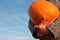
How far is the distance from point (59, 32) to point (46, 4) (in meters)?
0.39

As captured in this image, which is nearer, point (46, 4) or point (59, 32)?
point (59, 32)

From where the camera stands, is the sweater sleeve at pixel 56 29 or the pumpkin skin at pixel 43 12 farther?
the pumpkin skin at pixel 43 12

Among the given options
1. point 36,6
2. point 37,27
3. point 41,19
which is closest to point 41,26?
point 37,27

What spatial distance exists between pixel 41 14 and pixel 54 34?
0.30m

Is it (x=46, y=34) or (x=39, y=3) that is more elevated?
(x=39, y=3)

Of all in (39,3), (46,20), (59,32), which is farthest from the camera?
(39,3)

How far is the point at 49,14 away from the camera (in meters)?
1.48

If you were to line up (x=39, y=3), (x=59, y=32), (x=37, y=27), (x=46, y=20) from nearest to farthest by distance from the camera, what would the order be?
(x=59, y=32), (x=37, y=27), (x=46, y=20), (x=39, y=3)

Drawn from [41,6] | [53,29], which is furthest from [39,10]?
[53,29]

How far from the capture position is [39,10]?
59.3 inches

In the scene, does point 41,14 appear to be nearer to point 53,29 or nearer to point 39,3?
point 39,3

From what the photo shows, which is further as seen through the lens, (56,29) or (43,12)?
(43,12)

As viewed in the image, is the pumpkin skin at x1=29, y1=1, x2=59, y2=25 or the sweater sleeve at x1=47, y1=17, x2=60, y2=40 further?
the pumpkin skin at x1=29, y1=1, x2=59, y2=25

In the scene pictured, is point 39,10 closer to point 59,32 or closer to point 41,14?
point 41,14
